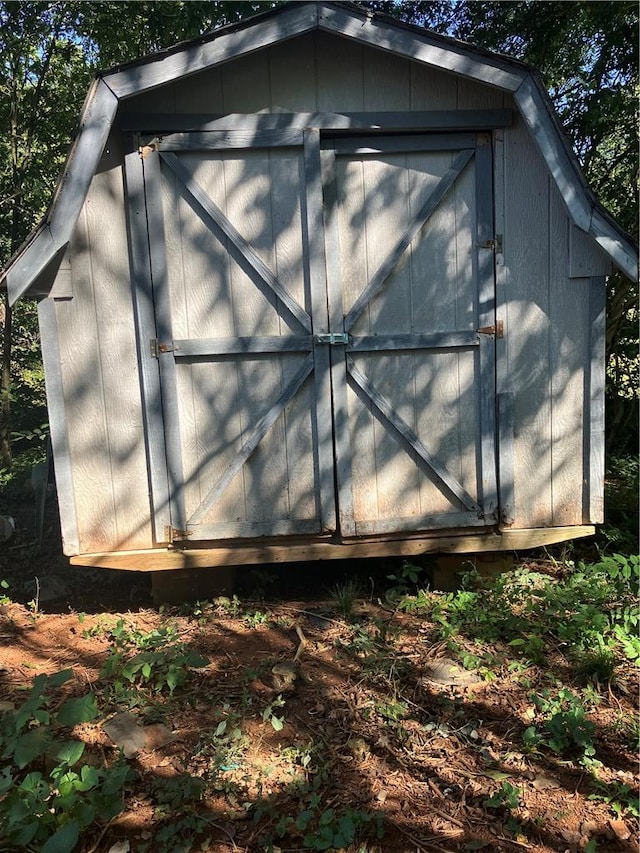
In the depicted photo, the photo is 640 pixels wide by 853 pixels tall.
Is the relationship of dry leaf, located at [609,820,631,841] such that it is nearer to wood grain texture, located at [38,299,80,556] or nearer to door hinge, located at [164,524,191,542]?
door hinge, located at [164,524,191,542]

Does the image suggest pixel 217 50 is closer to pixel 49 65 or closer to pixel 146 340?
pixel 146 340

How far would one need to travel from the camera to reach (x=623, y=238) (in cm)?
367

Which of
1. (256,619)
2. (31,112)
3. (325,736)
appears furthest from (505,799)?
(31,112)

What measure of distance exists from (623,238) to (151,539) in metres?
3.38

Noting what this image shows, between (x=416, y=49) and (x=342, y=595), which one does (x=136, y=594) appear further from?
(x=416, y=49)

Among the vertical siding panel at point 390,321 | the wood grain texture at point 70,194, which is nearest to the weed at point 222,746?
the vertical siding panel at point 390,321

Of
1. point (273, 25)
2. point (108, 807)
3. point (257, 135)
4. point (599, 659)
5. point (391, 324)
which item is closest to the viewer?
point (108, 807)

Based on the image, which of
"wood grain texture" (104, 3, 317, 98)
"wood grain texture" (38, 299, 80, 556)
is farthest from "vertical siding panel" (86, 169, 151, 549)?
"wood grain texture" (104, 3, 317, 98)

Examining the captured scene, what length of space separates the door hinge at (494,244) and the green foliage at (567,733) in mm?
2609

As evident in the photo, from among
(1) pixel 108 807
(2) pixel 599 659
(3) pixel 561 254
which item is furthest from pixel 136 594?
(3) pixel 561 254

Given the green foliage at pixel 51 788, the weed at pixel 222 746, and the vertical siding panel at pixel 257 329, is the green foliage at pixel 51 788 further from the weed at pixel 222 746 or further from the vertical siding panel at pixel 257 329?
the vertical siding panel at pixel 257 329

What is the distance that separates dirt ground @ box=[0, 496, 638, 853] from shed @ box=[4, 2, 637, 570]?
54cm

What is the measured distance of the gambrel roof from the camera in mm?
3482

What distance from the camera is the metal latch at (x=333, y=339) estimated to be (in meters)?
4.00
